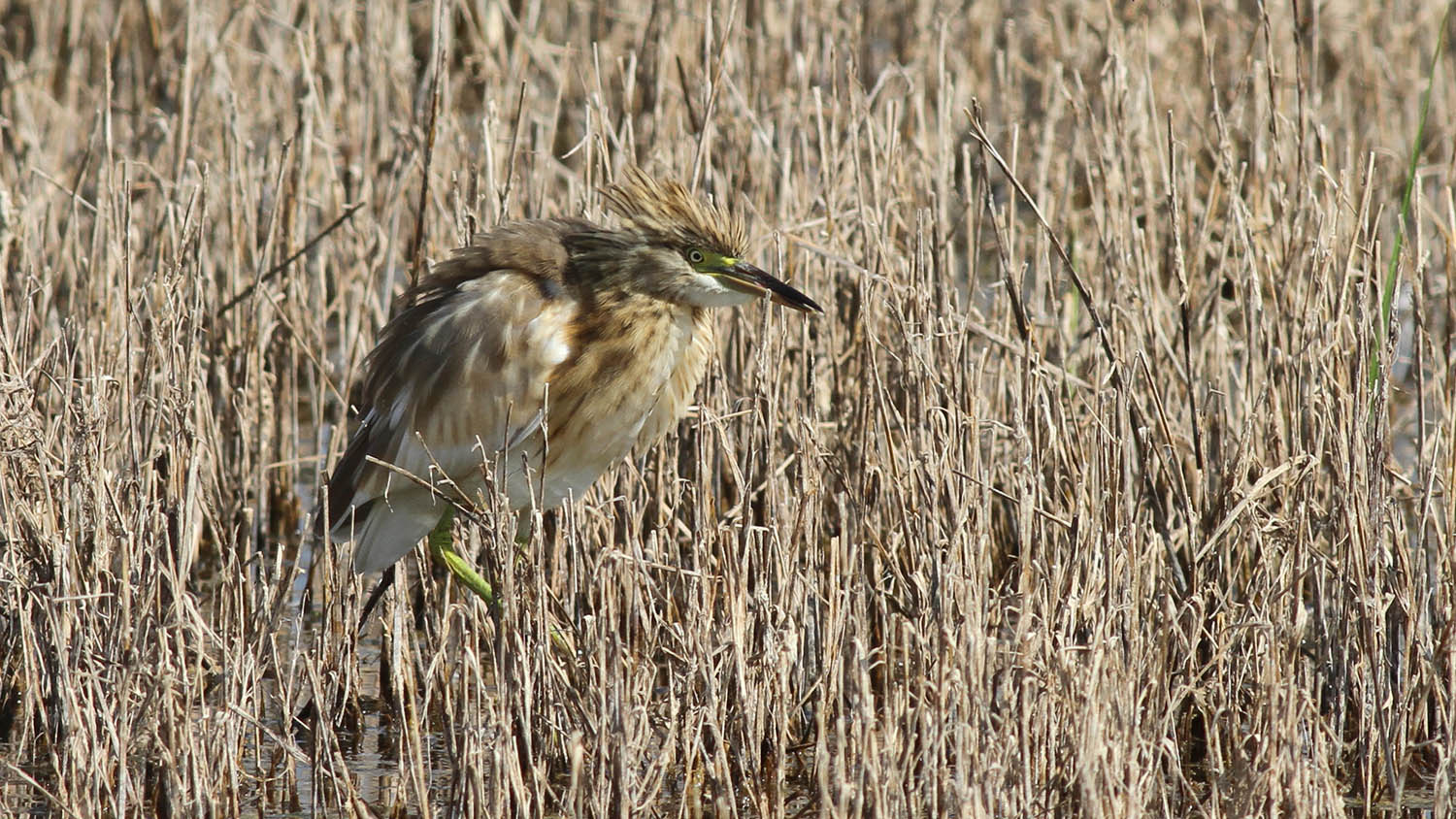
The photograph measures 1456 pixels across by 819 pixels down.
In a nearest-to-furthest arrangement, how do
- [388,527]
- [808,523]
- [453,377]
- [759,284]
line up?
[808,523], [759,284], [453,377], [388,527]

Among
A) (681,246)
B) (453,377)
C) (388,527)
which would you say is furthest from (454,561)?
(681,246)

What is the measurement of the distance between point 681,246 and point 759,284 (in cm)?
22

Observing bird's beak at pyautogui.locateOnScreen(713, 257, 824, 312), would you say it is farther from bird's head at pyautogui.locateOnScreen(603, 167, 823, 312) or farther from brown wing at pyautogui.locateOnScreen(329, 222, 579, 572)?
brown wing at pyautogui.locateOnScreen(329, 222, 579, 572)

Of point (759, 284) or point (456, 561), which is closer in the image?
point (759, 284)

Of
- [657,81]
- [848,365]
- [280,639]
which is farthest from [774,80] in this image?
[280,639]

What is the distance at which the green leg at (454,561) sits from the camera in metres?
4.20

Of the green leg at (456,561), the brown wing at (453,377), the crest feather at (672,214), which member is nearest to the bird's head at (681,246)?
the crest feather at (672,214)

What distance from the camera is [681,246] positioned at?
4.00 metres

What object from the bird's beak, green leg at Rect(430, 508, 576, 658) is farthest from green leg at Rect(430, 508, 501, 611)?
the bird's beak

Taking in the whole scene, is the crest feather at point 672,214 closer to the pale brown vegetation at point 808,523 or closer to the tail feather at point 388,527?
the pale brown vegetation at point 808,523

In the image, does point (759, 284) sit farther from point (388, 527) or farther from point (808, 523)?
point (388, 527)

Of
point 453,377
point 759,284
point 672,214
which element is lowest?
point 453,377

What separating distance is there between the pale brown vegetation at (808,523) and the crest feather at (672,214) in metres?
0.31

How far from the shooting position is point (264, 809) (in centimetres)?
376
